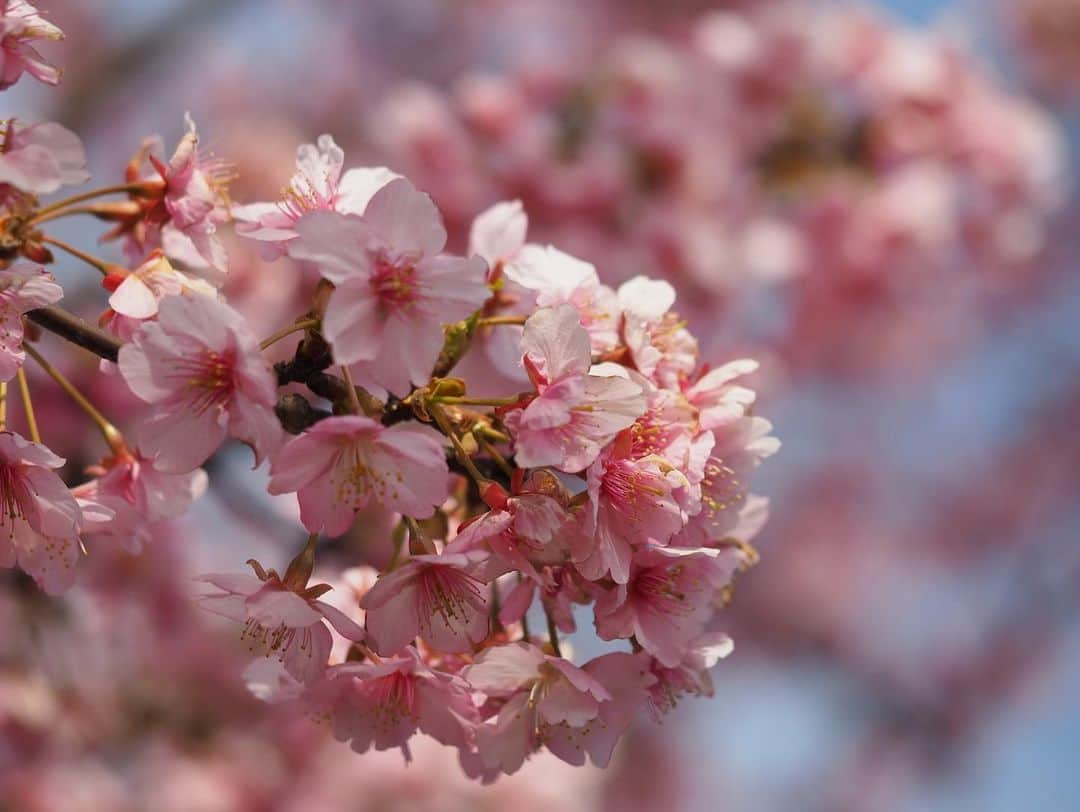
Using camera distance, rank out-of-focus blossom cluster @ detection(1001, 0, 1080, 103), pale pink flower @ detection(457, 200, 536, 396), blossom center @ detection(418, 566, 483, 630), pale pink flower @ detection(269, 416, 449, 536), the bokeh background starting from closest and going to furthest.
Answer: pale pink flower @ detection(269, 416, 449, 536) → blossom center @ detection(418, 566, 483, 630) → pale pink flower @ detection(457, 200, 536, 396) → the bokeh background → out-of-focus blossom cluster @ detection(1001, 0, 1080, 103)

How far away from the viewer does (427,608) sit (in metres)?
0.96

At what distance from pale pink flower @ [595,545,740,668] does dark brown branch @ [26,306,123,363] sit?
0.49 meters

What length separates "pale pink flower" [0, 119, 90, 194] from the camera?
869 millimetres

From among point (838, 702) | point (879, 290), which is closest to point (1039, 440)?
point (838, 702)

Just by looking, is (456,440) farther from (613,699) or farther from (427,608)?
(613,699)

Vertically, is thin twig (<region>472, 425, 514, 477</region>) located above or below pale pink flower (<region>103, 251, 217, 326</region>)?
above

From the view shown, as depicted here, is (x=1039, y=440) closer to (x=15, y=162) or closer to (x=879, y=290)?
(x=879, y=290)

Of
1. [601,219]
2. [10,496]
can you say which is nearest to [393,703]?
[10,496]

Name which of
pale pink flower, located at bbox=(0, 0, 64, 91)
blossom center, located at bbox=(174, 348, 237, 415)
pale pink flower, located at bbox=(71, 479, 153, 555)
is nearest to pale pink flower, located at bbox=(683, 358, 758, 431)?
blossom center, located at bbox=(174, 348, 237, 415)

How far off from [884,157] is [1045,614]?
18.5 feet

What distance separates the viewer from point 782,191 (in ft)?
12.1

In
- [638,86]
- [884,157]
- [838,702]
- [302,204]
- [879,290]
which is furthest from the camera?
[838,702]

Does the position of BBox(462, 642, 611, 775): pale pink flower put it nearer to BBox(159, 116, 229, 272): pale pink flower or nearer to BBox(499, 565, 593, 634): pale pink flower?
BBox(499, 565, 593, 634): pale pink flower

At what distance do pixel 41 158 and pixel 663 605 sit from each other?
68 centimetres
